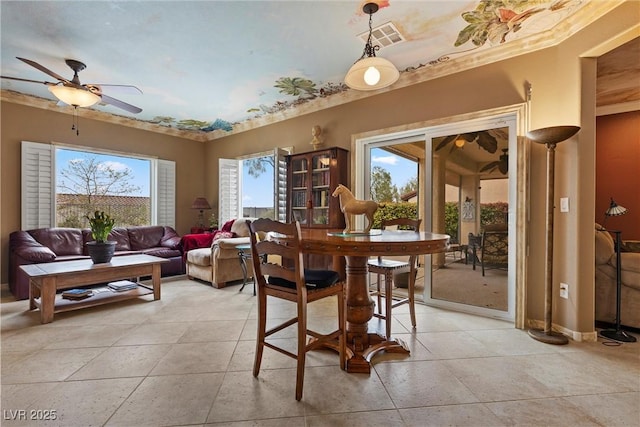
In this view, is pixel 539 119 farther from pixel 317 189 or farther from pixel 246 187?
pixel 246 187

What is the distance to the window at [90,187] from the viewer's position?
4207mm

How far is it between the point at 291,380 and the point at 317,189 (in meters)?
2.69

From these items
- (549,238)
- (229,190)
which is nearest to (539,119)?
(549,238)

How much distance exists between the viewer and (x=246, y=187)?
5.77 metres

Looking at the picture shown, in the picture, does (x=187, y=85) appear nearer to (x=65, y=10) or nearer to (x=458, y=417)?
(x=65, y=10)

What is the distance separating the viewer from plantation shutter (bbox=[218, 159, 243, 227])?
5652 mm

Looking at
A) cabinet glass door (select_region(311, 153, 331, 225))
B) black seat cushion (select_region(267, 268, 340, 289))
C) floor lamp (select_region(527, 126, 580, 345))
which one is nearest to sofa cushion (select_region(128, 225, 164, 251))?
cabinet glass door (select_region(311, 153, 331, 225))

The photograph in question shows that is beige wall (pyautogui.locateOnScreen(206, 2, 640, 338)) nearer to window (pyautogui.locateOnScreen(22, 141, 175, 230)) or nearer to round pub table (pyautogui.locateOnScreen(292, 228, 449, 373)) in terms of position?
round pub table (pyautogui.locateOnScreen(292, 228, 449, 373))

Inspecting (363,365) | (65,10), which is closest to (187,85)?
(65,10)

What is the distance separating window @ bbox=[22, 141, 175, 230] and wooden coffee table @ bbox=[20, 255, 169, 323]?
1615 mm

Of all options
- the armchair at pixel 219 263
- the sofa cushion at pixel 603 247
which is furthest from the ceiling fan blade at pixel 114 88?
the sofa cushion at pixel 603 247

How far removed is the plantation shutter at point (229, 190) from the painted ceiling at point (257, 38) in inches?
74.2

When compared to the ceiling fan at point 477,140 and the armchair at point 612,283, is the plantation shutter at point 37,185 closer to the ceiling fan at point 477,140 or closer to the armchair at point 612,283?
the ceiling fan at point 477,140

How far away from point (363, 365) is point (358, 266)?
0.63m
